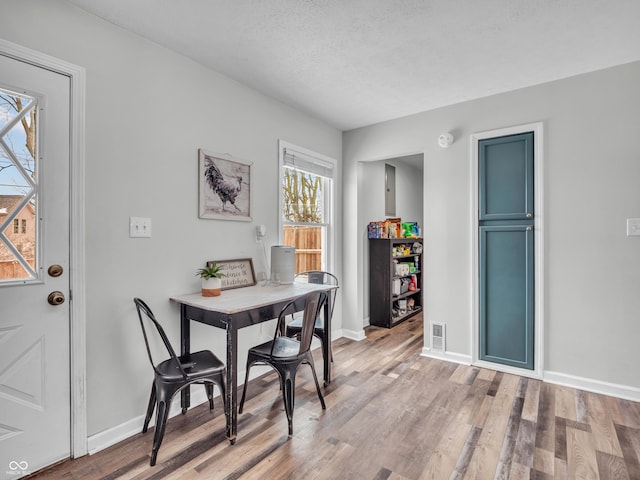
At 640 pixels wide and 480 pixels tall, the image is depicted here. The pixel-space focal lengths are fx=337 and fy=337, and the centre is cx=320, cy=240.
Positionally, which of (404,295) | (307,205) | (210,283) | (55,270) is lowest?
(404,295)

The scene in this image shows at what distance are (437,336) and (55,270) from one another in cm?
310

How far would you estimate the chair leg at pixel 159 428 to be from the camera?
5.81 ft

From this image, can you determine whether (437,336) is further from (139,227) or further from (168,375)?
(139,227)

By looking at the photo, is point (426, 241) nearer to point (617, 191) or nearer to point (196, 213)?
point (617, 191)

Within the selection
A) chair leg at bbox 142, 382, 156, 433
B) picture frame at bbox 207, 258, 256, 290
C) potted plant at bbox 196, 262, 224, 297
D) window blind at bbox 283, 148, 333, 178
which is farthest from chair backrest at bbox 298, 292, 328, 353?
window blind at bbox 283, 148, 333, 178

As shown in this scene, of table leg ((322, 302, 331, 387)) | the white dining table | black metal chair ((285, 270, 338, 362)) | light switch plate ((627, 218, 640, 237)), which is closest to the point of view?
the white dining table

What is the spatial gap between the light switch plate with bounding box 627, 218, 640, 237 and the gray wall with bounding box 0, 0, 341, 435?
2.98 meters

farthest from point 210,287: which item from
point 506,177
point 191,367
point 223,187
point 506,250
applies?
point 506,177

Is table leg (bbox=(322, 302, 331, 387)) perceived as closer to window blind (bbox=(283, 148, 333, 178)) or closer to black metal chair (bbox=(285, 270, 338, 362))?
black metal chair (bbox=(285, 270, 338, 362))

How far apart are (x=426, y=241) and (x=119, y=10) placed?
2980mm

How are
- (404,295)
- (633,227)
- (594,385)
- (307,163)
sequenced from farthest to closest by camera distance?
(404,295) → (307,163) → (594,385) → (633,227)

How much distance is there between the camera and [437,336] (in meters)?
3.34

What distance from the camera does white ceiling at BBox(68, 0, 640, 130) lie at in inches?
73.3

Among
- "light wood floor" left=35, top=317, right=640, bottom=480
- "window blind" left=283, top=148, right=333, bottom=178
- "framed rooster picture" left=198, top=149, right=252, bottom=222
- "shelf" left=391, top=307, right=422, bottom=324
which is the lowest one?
"light wood floor" left=35, top=317, right=640, bottom=480
